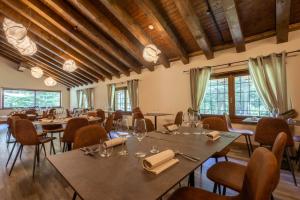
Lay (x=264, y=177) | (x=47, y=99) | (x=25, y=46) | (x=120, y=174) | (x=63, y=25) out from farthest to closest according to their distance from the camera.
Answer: (x=47, y=99) → (x=63, y=25) → (x=25, y=46) → (x=120, y=174) → (x=264, y=177)

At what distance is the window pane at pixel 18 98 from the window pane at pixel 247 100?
1004cm

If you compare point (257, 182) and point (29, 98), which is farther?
point (29, 98)

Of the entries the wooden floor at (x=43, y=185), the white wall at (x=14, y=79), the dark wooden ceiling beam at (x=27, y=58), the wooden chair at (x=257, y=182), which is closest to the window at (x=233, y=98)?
the wooden floor at (x=43, y=185)

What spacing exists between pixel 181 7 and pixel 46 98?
959cm

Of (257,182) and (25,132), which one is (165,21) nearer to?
(25,132)

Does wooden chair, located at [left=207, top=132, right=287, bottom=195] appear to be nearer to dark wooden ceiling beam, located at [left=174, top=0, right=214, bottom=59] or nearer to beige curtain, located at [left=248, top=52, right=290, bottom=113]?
beige curtain, located at [left=248, top=52, right=290, bottom=113]

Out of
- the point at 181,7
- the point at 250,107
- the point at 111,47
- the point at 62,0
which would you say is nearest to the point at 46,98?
the point at 111,47

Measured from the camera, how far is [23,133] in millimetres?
2727

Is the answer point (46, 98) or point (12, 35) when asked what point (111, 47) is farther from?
point (46, 98)

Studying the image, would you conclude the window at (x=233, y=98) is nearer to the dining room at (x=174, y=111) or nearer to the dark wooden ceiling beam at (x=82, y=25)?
the dining room at (x=174, y=111)

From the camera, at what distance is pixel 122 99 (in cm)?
747

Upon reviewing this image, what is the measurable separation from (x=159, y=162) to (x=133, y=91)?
5.60 meters

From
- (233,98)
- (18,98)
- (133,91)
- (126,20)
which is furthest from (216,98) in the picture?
(18,98)

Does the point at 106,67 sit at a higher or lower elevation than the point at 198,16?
lower
